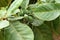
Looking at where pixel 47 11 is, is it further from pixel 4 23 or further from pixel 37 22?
pixel 4 23

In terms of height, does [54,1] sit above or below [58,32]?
above

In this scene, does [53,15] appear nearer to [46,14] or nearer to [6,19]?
[46,14]

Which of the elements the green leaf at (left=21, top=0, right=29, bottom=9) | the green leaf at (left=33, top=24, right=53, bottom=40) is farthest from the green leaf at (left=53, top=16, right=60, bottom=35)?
the green leaf at (left=21, top=0, right=29, bottom=9)

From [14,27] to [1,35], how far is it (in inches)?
2.3

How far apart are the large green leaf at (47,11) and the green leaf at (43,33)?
70 millimetres

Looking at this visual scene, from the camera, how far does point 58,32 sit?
2.17 feet

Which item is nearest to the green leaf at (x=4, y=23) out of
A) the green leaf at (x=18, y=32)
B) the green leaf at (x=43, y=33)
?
the green leaf at (x=18, y=32)

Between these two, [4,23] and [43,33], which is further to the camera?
[43,33]

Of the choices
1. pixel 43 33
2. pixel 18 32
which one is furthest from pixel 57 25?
pixel 18 32

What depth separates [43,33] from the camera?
2.11ft

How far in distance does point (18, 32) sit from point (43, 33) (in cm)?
12

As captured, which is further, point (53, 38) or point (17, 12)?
point (53, 38)

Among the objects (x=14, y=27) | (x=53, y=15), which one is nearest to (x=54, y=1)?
(x=53, y=15)

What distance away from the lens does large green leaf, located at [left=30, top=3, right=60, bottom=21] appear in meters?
0.57
